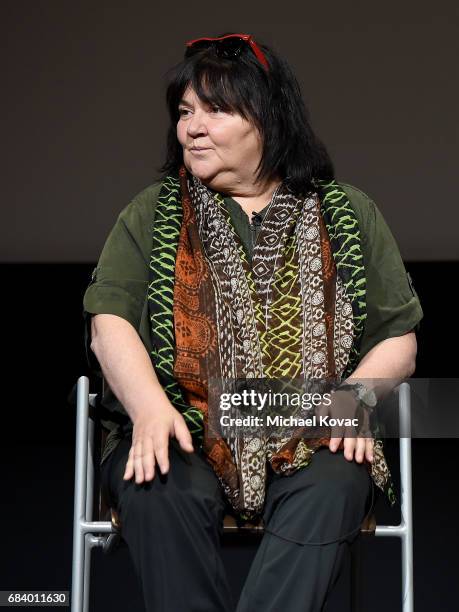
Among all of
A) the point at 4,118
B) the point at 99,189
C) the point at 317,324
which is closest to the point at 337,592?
the point at 317,324

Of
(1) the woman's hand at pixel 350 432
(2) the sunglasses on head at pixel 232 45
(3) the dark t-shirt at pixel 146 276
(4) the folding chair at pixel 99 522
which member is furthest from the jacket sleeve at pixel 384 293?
(2) the sunglasses on head at pixel 232 45

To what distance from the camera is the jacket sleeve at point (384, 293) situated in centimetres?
212

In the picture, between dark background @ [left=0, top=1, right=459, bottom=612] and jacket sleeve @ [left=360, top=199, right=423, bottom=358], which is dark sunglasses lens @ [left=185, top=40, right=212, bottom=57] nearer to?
jacket sleeve @ [left=360, top=199, right=423, bottom=358]

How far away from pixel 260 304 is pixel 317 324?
0.35 feet

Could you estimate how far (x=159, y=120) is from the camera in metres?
4.32

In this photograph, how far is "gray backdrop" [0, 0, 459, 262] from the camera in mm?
4250

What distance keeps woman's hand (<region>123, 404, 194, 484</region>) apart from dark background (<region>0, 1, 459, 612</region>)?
240 centimetres

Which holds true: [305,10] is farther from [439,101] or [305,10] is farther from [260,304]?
[260,304]

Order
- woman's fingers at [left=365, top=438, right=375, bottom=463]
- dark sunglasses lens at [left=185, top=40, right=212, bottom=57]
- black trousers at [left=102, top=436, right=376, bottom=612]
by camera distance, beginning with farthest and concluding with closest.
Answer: dark sunglasses lens at [left=185, top=40, right=212, bottom=57] < woman's fingers at [left=365, top=438, right=375, bottom=463] < black trousers at [left=102, top=436, right=376, bottom=612]

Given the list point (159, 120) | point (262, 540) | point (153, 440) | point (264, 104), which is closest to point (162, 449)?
point (153, 440)

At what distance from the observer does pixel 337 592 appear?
9.51 feet

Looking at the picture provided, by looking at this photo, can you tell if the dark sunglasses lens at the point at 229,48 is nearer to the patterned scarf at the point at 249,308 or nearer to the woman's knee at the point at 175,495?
→ the patterned scarf at the point at 249,308

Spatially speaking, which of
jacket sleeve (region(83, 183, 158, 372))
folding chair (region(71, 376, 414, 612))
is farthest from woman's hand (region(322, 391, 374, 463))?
jacket sleeve (region(83, 183, 158, 372))

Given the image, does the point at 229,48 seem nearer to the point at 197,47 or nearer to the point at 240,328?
the point at 197,47
